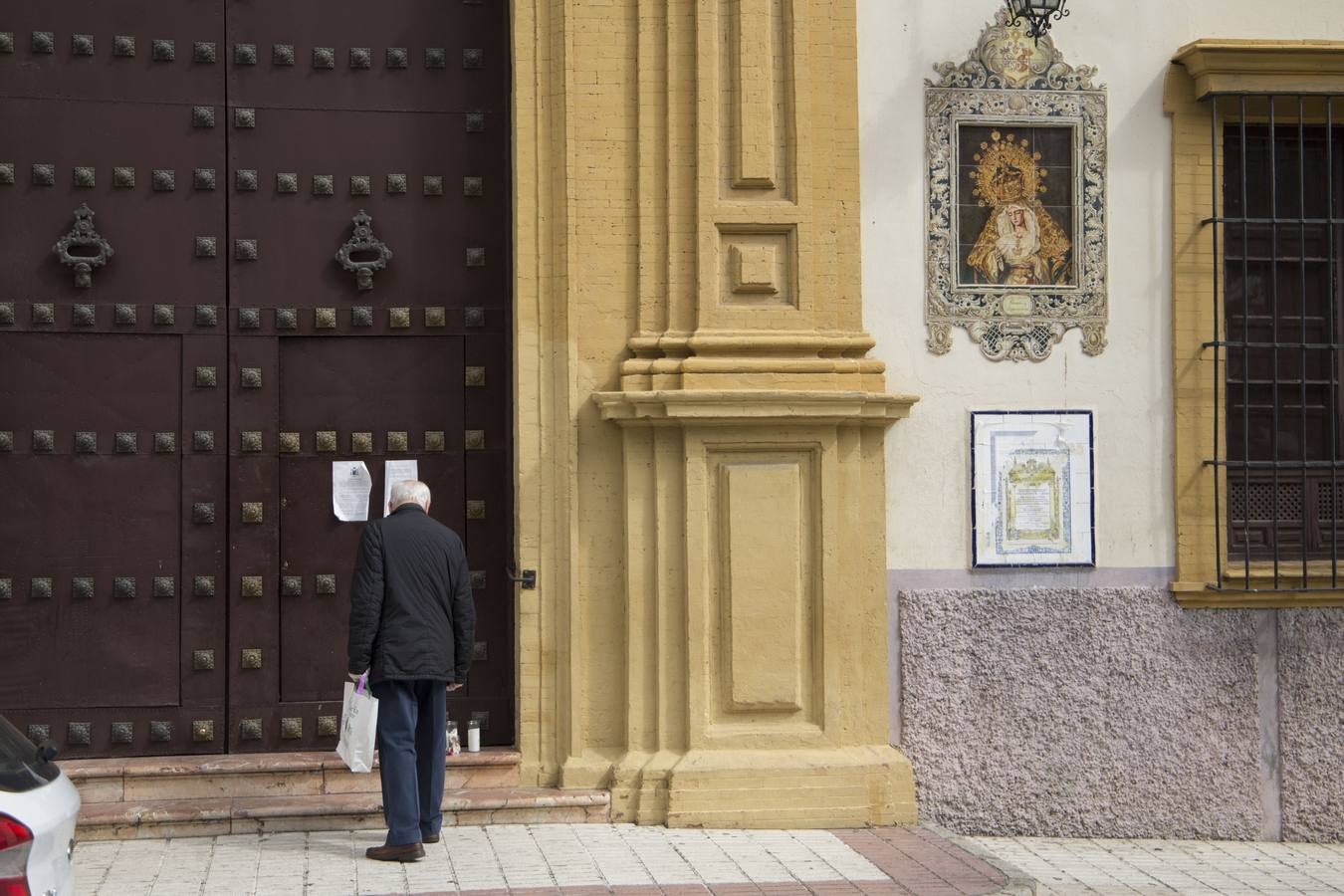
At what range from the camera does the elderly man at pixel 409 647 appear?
280 inches

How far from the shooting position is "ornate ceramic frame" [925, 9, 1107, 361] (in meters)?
8.71

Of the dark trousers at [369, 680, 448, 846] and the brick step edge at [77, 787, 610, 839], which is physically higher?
the dark trousers at [369, 680, 448, 846]

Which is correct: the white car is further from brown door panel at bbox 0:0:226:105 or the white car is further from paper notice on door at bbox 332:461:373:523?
brown door panel at bbox 0:0:226:105

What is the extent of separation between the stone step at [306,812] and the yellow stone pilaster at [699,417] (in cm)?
19

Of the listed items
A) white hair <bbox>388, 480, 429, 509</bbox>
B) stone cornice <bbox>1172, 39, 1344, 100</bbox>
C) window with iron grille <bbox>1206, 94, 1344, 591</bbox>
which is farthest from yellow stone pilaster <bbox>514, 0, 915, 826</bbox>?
window with iron grille <bbox>1206, 94, 1344, 591</bbox>

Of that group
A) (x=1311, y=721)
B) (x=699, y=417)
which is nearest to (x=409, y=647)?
(x=699, y=417)

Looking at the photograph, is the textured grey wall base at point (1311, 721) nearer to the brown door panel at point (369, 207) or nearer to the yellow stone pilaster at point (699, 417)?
the yellow stone pilaster at point (699, 417)

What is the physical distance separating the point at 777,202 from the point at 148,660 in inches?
153

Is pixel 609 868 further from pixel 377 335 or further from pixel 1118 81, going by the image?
pixel 1118 81

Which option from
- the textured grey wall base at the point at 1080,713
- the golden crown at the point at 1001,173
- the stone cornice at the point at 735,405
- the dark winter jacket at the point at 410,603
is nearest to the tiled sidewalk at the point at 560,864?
the textured grey wall base at the point at 1080,713

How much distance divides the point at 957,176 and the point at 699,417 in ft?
6.34

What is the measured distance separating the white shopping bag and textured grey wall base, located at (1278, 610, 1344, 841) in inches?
187

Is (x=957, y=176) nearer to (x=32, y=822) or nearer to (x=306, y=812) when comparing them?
(x=306, y=812)

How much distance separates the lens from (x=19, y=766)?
4613 mm
